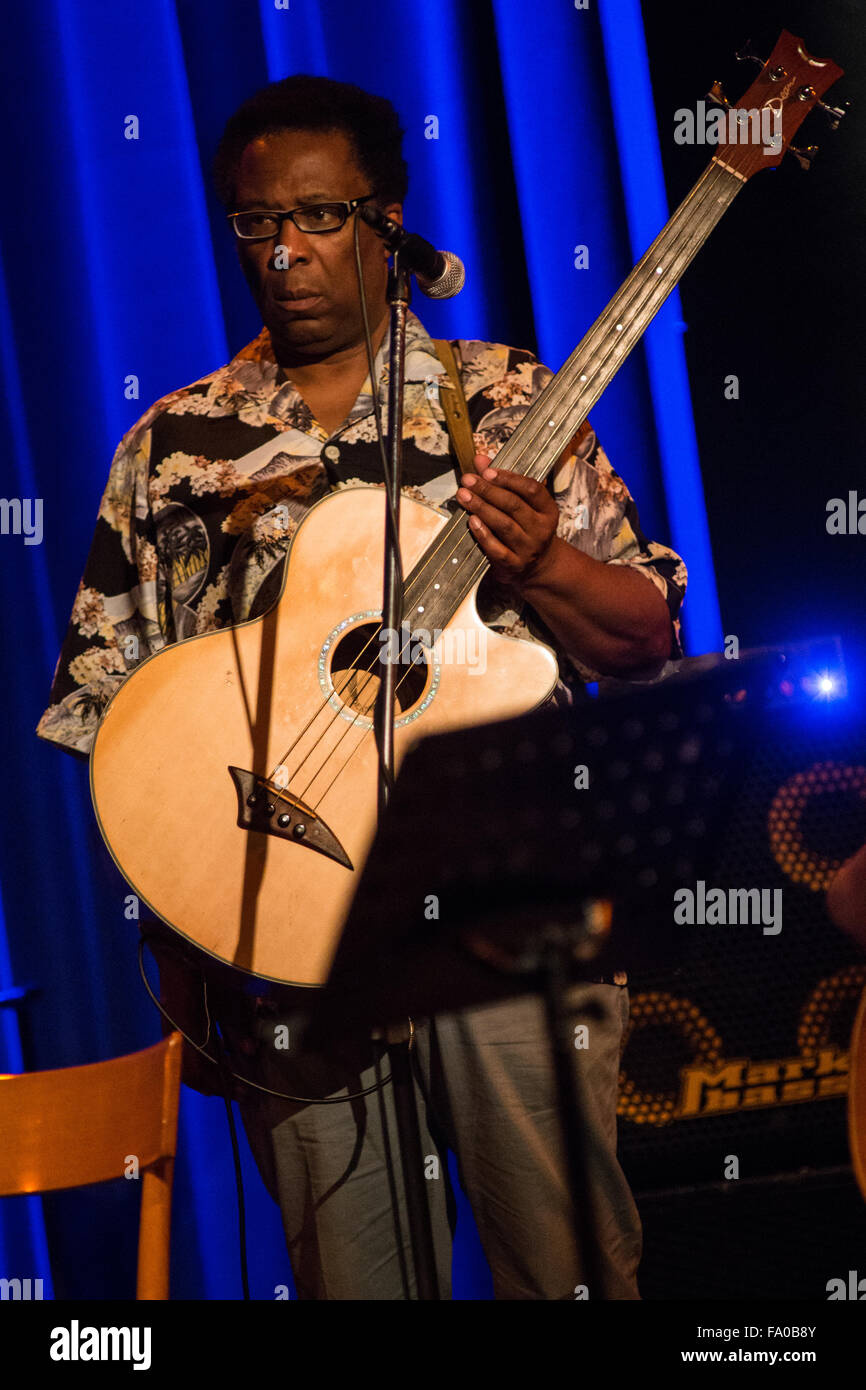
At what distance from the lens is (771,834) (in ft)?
4.24

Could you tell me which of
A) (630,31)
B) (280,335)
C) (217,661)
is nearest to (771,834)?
(217,661)

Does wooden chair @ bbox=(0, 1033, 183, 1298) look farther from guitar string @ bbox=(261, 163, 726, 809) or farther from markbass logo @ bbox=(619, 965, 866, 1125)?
markbass logo @ bbox=(619, 965, 866, 1125)

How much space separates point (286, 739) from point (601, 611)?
0.40 m

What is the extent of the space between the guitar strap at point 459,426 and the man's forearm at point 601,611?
183mm

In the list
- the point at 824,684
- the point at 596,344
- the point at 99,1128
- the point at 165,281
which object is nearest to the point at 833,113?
the point at 596,344

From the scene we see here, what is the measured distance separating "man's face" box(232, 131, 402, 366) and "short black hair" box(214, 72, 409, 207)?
0.02 m

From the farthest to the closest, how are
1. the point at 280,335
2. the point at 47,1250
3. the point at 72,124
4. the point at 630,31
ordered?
the point at 47,1250 < the point at 72,124 < the point at 630,31 < the point at 280,335

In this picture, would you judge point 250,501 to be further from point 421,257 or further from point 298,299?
point 421,257

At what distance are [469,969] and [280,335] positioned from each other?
0.89 metres

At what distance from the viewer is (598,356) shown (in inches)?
60.7

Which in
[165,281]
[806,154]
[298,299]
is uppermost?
[165,281]

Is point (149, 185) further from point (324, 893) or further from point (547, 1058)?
point (547, 1058)

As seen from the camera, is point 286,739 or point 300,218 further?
point 300,218

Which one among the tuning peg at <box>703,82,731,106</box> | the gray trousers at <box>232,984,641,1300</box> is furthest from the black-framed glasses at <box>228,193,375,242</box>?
the gray trousers at <box>232,984,641,1300</box>
